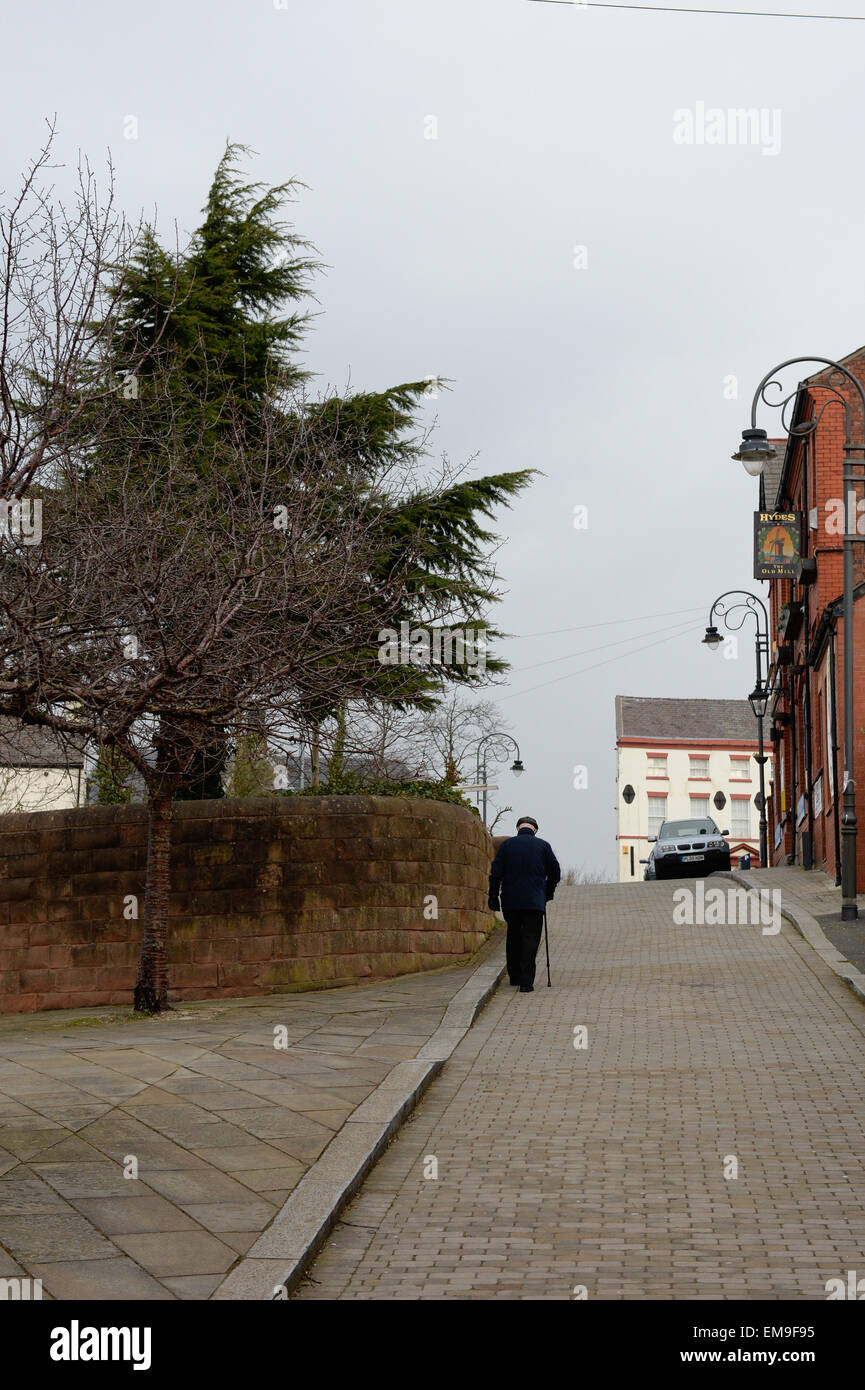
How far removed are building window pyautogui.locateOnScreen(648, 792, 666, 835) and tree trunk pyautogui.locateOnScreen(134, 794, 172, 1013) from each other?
58950 millimetres

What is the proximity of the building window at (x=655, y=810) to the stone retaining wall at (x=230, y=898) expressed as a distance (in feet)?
185

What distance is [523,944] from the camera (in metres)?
14.3

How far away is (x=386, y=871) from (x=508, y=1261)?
343 inches

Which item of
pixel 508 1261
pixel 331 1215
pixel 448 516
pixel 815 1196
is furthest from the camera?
pixel 448 516

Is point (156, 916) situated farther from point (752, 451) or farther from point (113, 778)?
point (752, 451)

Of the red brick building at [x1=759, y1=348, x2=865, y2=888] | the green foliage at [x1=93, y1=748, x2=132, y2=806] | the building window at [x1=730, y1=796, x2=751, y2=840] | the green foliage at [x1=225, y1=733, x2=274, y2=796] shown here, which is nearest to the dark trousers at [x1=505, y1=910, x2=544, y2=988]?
the green foliage at [x1=225, y1=733, x2=274, y2=796]

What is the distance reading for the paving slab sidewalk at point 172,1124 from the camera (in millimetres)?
6043

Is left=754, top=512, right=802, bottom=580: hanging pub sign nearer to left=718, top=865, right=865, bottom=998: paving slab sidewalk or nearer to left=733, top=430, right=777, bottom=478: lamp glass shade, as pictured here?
left=718, top=865, right=865, bottom=998: paving slab sidewalk

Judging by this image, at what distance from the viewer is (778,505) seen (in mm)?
36406

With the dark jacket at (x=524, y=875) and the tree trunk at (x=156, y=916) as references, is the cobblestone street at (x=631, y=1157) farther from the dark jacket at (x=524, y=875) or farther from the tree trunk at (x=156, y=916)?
the tree trunk at (x=156, y=916)

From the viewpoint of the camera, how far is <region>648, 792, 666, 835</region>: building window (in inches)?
2798

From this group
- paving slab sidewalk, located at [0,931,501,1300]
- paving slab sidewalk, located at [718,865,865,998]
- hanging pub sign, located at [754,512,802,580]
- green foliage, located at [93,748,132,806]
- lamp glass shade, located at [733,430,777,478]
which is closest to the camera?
paving slab sidewalk, located at [0,931,501,1300]

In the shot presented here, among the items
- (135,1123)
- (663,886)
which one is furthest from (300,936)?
(663,886)

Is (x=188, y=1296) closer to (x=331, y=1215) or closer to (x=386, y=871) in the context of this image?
(x=331, y=1215)
